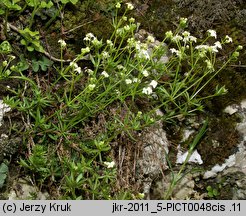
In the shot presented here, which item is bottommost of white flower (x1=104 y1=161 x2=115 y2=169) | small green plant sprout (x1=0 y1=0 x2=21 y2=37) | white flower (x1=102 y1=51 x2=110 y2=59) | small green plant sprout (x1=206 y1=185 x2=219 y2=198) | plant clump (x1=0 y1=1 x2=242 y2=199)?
small green plant sprout (x1=206 y1=185 x2=219 y2=198)

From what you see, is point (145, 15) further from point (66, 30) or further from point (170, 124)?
point (170, 124)

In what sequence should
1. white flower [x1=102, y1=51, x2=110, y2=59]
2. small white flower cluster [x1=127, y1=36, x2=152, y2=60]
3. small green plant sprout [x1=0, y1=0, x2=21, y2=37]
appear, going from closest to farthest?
1. small white flower cluster [x1=127, y1=36, x2=152, y2=60]
2. white flower [x1=102, y1=51, x2=110, y2=59]
3. small green plant sprout [x1=0, y1=0, x2=21, y2=37]

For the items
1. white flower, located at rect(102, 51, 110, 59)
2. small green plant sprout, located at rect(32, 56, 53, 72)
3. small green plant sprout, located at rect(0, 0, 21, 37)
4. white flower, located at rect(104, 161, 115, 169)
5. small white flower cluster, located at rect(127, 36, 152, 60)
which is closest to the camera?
white flower, located at rect(104, 161, 115, 169)

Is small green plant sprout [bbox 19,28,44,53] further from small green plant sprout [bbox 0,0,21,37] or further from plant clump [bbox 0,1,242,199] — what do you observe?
small green plant sprout [bbox 0,0,21,37]

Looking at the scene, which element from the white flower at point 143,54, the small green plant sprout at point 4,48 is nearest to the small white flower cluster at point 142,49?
the white flower at point 143,54

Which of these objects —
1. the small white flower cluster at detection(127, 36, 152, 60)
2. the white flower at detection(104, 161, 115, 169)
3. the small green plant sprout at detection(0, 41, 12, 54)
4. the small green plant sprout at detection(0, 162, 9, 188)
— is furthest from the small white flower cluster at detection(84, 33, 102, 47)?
the small green plant sprout at detection(0, 162, 9, 188)

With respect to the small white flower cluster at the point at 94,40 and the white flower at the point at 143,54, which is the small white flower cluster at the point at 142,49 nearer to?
the white flower at the point at 143,54

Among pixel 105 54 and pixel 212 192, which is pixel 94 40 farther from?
pixel 212 192

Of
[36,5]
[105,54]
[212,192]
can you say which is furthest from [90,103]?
[212,192]

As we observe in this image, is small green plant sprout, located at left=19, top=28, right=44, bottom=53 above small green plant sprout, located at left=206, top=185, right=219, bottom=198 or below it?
above
